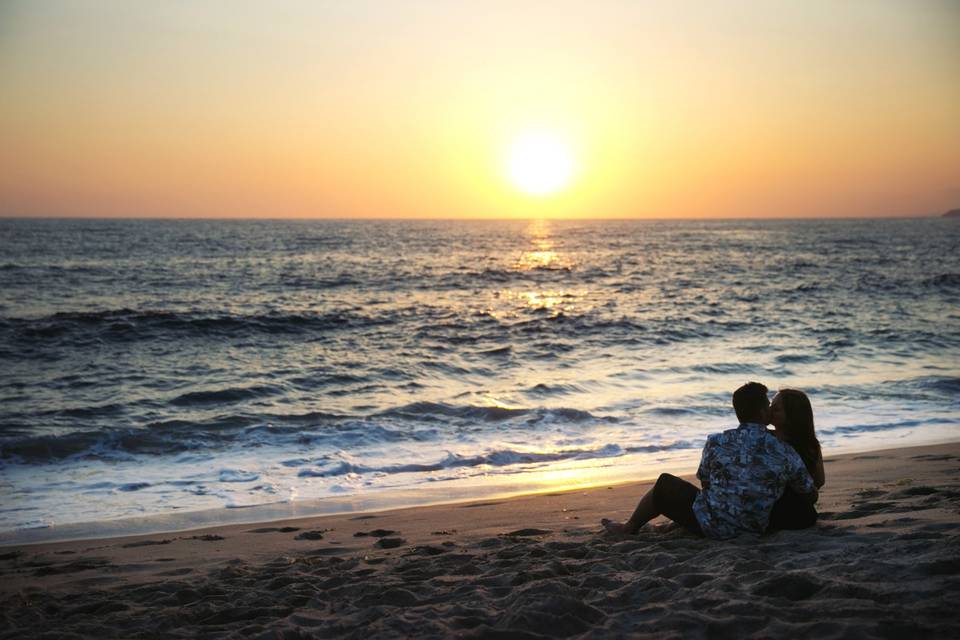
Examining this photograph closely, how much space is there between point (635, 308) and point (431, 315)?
7043 millimetres

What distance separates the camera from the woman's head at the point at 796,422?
16.9 feet

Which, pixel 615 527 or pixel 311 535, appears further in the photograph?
pixel 311 535

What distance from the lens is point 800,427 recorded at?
5180 millimetres

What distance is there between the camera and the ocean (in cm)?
831

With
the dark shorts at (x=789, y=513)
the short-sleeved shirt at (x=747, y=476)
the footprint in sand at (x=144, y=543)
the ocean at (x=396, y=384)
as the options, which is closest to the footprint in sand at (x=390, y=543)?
the ocean at (x=396, y=384)

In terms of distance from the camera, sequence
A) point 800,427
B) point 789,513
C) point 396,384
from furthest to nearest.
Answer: point 396,384 < point 800,427 < point 789,513

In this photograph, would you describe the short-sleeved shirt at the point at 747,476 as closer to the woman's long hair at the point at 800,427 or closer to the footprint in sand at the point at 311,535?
the woman's long hair at the point at 800,427

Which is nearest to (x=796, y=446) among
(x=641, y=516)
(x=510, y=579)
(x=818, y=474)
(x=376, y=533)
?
(x=818, y=474)

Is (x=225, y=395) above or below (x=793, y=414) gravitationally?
below

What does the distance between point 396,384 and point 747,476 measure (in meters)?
9.62

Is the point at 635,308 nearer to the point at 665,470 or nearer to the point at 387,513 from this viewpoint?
the point at 665,470

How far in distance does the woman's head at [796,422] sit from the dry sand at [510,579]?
20.9 inches

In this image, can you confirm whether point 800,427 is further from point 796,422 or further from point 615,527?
point 615,527

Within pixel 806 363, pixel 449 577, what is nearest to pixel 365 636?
pixel 449 577
